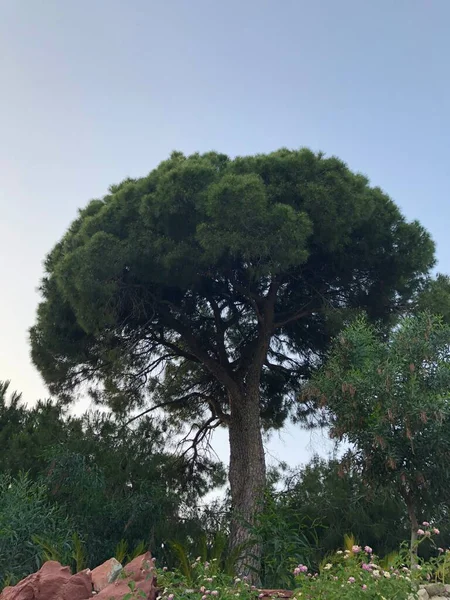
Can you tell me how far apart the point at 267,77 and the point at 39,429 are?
8.52m

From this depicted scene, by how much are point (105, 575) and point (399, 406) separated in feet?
13.8

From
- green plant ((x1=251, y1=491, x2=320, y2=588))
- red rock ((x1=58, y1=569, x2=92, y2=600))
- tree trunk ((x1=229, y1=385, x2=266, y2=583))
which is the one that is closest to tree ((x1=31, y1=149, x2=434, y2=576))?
tree trunk ((x1=229, y1=385, x2=266, y2=583))

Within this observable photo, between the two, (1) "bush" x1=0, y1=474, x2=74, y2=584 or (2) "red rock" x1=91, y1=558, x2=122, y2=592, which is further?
(1) "bush" x1=0, y1=474, x2=74, y2=584

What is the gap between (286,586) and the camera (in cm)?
650

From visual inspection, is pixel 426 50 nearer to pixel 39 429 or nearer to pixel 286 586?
pixel 286 586

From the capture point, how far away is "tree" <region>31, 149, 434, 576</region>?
962 centimetres

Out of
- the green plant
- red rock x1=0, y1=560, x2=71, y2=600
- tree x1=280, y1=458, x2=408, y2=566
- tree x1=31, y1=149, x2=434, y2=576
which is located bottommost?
red rock x1=0, y1=560, x2=71, y2=600

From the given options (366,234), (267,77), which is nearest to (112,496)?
(366,234)

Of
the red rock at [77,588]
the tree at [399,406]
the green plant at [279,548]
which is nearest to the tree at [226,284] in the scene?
the green plant at [279,548]

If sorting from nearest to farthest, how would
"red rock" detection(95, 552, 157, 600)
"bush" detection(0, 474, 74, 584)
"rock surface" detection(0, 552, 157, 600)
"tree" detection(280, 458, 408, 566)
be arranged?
"red rock" detection(95, 552, 157, 600)
"rock surface" detection(0, 552, 157, 600)
"bush" detection(0, 474, 74, 584)
"tree" detection(280, 458, 408, 566)

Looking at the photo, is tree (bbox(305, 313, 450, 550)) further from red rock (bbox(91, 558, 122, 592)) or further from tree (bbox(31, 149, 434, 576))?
red rock (bbox(91, 558, 122, 592))

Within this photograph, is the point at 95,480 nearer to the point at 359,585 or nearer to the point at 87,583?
the point at 87,583

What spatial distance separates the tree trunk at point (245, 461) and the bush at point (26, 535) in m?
2.80

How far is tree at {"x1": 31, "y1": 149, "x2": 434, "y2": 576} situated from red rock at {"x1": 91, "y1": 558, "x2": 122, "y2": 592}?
413 centimetres
